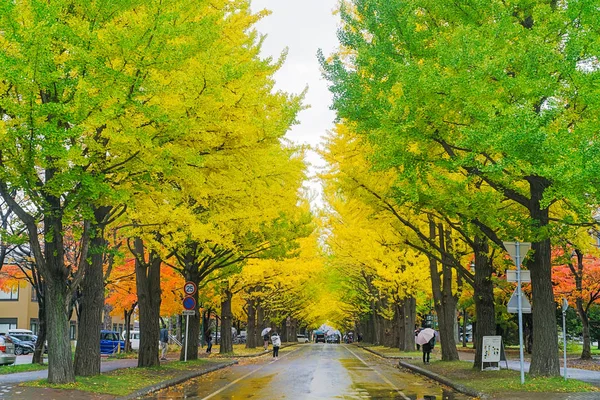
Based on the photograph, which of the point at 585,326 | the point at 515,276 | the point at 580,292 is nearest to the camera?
the point at 515,276

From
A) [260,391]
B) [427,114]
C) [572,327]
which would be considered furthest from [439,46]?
[572,327]

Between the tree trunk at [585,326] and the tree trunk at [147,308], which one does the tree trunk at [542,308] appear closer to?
the tree trunk at [147,308]

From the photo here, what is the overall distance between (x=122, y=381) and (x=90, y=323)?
173 cm

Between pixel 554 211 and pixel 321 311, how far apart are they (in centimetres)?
7946

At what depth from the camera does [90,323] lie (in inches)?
693

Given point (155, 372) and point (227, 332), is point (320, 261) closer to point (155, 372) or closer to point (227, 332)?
point (227, 332)

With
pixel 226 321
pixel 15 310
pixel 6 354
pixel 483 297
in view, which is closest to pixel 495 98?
pixel 483 297

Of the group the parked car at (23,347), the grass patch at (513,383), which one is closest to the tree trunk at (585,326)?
the grass patch at (513,383)

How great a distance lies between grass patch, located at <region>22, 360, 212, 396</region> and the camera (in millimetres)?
14923

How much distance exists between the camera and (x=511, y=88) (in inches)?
556

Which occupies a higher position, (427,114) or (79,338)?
(427,114)

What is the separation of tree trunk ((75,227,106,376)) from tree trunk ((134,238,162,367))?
202 inches

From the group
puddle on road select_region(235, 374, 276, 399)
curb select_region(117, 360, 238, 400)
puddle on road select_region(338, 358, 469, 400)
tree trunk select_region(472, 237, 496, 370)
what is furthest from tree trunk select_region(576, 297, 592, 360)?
curb select_region(117, 360, 238, 400)

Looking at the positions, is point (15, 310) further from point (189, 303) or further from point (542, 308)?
point (542, 308)
